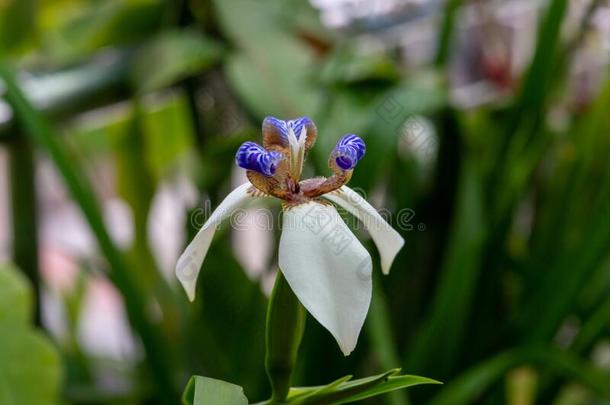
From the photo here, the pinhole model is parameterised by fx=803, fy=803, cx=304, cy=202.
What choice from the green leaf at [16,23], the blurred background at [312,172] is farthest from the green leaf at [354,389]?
the green leaf at [16,23]

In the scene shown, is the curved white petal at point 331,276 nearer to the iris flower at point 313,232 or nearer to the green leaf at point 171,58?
the iris flower at point 313,232

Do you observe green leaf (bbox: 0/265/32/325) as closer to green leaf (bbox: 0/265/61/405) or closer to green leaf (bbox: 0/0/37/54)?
green leaf (bbox: 0/265/61/405)

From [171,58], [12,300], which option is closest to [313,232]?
[12,300]

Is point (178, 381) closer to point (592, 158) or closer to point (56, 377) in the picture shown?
point (56, 377)

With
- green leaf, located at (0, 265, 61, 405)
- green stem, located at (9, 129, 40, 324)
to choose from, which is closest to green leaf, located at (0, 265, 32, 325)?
green leaf, located at (0, 265, 61, 405)

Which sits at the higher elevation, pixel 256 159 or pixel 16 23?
pixel 16 23

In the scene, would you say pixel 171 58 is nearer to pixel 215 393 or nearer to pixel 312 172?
pixel 312 172
